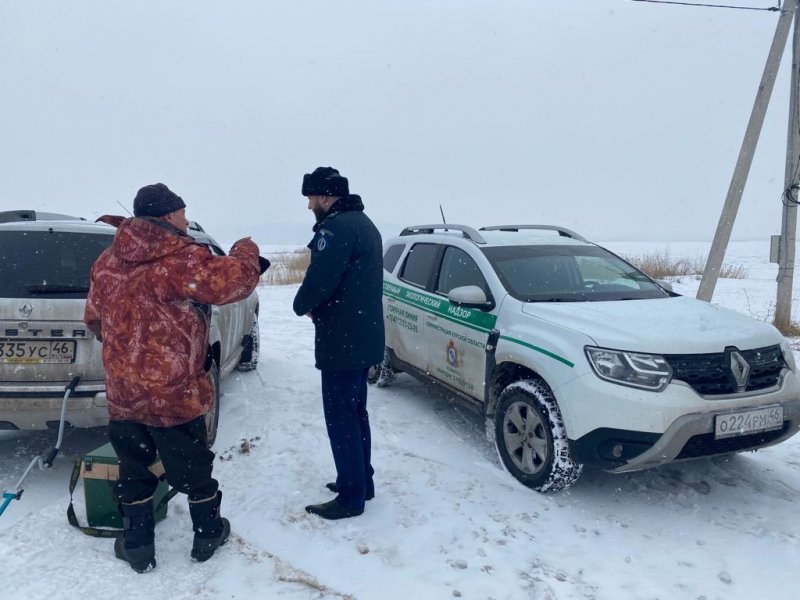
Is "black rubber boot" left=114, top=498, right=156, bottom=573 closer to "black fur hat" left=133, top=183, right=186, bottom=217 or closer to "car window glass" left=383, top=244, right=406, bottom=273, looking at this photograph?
"black fur hat" left=133, top=183, right=186, bottom=217

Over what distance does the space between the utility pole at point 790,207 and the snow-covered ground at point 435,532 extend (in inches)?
202

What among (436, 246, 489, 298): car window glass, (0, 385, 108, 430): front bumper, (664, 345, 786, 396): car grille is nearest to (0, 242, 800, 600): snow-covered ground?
(0, 385, 108, 430): front bumper

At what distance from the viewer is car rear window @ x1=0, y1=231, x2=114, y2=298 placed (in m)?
3.67

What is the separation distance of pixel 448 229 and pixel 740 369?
113 inches

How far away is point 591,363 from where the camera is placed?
3570 mm

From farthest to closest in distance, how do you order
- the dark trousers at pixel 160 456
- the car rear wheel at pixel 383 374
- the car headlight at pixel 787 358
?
the car rear wheel at pixel 383 374
the car headlight at pixel 787 358
the dark trousers at pixel 160 456

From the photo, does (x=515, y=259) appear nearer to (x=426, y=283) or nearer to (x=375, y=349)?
(x=426, y=283)

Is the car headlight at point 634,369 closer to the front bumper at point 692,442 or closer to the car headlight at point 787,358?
the front bumper at point 692,442

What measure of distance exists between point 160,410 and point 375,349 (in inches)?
47.8

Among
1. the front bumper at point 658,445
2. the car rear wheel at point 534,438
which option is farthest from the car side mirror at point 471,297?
the front bumper at point 658,445

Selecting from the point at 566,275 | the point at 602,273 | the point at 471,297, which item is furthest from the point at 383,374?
the point at 602,273

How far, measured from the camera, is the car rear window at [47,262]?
3674 millimetres

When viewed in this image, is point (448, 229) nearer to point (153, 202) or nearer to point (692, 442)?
point (692, 442)

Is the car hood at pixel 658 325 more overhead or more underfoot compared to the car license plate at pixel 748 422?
more overhead
